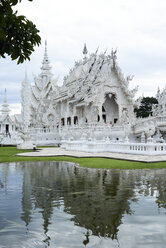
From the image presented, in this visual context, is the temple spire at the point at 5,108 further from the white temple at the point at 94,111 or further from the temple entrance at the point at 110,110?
the temple entrance at the point at 110,110

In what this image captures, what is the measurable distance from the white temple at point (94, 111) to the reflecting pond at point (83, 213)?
11.3 metres

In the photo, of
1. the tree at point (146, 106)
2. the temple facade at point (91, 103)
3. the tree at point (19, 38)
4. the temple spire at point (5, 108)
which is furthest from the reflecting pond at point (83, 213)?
the temple spire at point (5, 108)

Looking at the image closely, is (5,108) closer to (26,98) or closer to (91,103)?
(26,98)

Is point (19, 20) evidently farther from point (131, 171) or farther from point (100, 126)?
point (100, 126)

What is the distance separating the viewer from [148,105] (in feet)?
162

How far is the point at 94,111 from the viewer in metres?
28.6

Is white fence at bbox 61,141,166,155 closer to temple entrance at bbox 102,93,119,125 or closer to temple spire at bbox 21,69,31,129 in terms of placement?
temple entrance at bbox 102,93,119,125

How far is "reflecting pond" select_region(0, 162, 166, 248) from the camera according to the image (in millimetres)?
3645

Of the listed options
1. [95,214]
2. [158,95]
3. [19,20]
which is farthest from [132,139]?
[19,20]

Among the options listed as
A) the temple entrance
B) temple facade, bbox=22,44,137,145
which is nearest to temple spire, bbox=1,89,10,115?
temple facade, bbox=22,44,137,145

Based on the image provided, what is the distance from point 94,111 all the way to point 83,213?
24.1 meters

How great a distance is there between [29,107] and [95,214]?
4108cm

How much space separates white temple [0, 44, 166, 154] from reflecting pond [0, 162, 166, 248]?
1129cm

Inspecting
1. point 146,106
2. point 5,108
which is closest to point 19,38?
point 146,106
